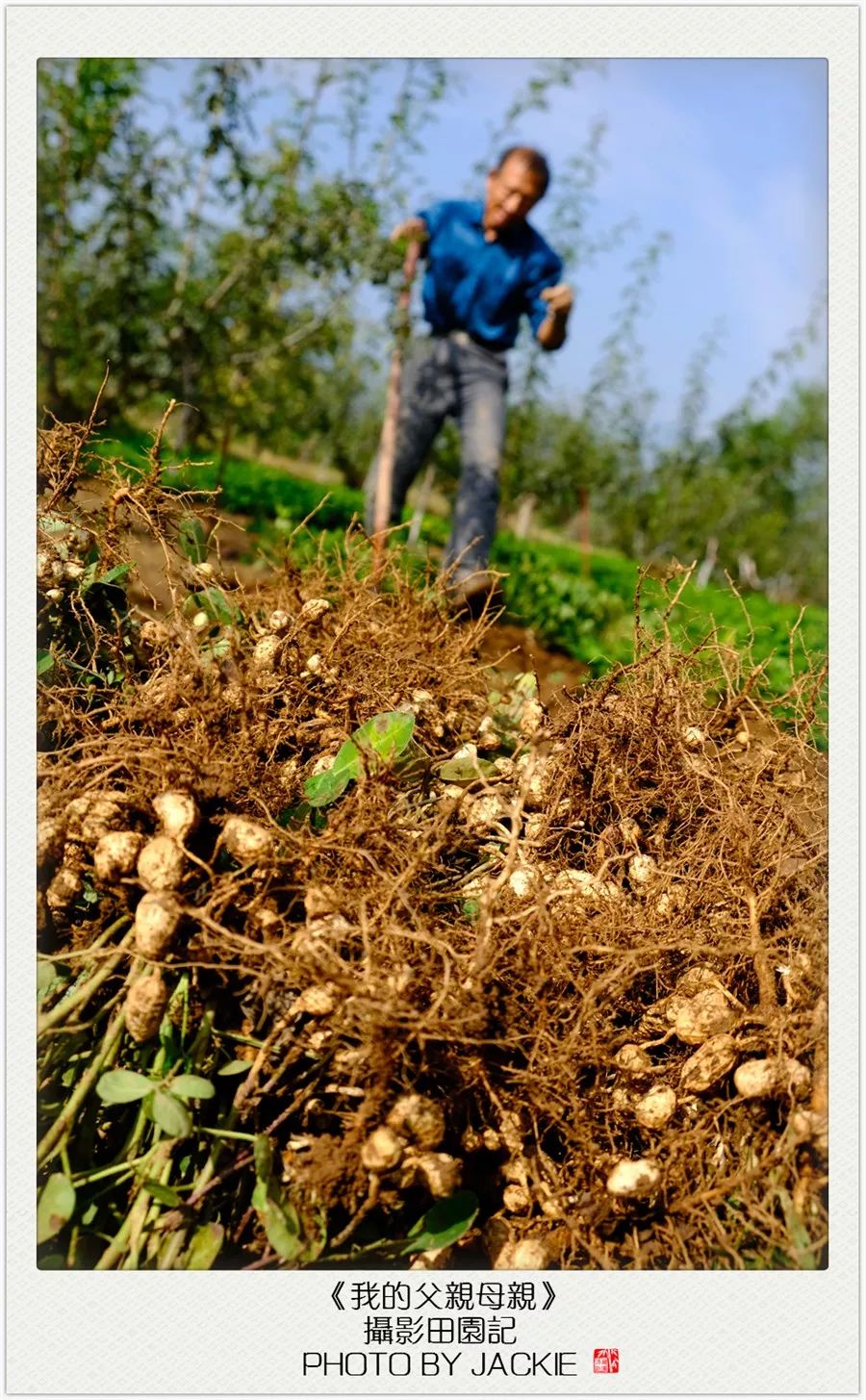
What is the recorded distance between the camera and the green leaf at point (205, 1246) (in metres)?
0.94

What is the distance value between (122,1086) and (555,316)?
235 centimetres

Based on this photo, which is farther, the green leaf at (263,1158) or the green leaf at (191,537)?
the green leaf at (191,537)

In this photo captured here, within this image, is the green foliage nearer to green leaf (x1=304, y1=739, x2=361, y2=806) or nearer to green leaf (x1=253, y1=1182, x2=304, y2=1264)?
green leaf (x1=304, y1=739, x2=361, y2=806)

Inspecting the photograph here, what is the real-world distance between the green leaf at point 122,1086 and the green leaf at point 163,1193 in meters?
0.07

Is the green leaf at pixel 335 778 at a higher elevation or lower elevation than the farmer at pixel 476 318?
lower

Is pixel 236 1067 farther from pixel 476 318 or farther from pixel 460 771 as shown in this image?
pixel 476 318

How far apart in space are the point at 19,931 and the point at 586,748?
661 millimetres

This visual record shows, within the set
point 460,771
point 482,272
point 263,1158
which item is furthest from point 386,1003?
point 482,272

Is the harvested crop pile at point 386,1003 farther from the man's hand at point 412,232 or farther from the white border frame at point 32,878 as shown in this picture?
the man's hand at point 412,232

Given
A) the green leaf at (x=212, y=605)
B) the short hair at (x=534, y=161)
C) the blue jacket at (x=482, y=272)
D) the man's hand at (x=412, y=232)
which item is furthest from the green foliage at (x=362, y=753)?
the short hair at (x=534, y=161)

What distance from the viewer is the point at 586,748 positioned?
1280 mm

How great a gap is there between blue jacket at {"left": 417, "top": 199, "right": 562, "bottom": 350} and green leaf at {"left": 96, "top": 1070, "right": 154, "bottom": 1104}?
9.17ft
